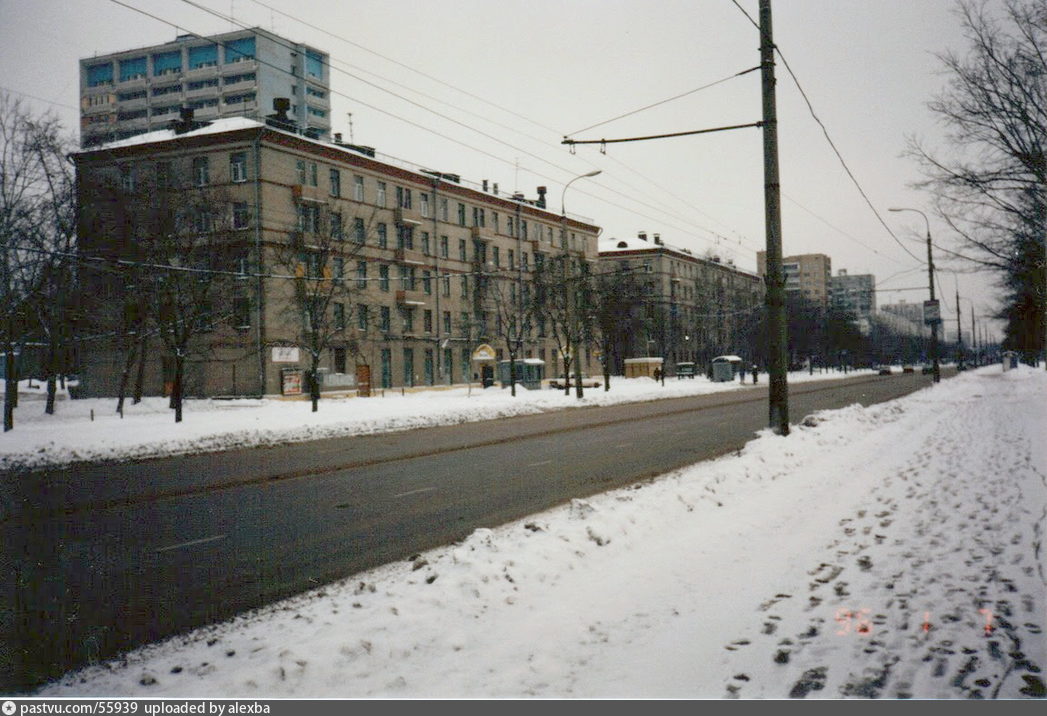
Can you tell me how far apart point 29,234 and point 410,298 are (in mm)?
37983

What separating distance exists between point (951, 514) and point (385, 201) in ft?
165

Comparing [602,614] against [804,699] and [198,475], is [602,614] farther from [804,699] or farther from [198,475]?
[198,475]

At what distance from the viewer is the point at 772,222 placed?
13211 millimetres

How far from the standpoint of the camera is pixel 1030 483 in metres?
8.73

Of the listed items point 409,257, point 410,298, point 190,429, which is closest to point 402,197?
point 409,257

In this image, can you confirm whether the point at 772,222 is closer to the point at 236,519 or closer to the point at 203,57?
the point at 236,519

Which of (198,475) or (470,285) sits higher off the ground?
(470,285)

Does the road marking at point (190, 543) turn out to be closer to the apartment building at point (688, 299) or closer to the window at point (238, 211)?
the window at point (238, 211)

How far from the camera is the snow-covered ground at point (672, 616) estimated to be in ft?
12.1

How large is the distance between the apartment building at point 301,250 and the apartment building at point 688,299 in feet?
72.0

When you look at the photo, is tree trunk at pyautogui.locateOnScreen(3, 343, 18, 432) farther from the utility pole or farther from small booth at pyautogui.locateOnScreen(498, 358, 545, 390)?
small booth at pyautogui.locateOnScreen(498, 358, 545, 390)

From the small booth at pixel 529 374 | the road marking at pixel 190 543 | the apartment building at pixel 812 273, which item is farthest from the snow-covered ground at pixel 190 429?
→ the apartment building at pixel 812 273

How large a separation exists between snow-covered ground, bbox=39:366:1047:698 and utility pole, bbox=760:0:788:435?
5.49 m

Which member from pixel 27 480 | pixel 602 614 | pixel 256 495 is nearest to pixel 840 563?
pixel 602 614
